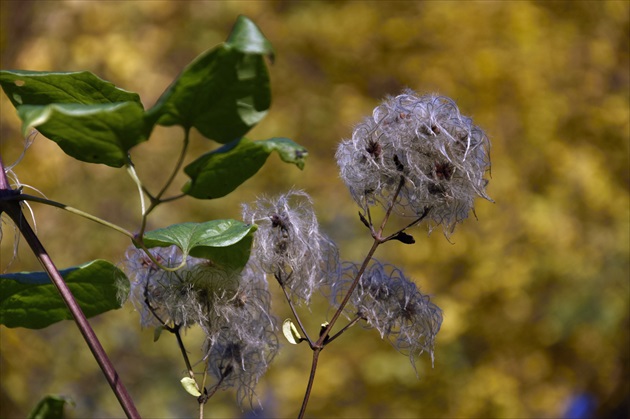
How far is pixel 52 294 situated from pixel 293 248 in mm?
165

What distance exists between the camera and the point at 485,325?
246cm

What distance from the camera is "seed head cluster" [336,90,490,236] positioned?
1.63 feet

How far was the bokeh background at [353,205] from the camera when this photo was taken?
2.36 meters

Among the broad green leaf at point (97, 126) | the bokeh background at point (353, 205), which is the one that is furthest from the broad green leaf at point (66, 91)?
the bokeh background at point (353, 205)

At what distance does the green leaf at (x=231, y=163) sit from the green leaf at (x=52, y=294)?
11 centimetres

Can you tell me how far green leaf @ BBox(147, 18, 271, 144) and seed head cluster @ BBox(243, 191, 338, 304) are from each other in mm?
146

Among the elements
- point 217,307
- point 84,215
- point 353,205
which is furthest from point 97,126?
point 353,205

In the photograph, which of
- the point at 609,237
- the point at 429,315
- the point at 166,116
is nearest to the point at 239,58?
the point at 166,116

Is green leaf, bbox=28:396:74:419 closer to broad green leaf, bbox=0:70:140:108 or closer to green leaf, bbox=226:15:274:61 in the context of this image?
broad green leaf, bbox=0:70:140:108

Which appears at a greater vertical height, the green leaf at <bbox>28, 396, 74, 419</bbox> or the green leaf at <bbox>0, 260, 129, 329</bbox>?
the green leaf at <bbox>0, 260, 129, 329</bbox>

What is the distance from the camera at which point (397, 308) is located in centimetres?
56

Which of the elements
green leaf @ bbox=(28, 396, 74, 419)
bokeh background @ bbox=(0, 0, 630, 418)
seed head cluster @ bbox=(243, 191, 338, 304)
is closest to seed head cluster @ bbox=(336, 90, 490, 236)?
seed head cluster @ bbox=(243, 191, 338, 304)

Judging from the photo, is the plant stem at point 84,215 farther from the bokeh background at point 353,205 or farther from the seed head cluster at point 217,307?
the bokeh background at point 353,205

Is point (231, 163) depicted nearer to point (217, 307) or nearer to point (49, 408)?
point (217, 307)
